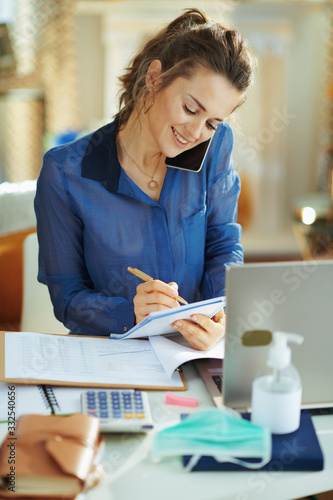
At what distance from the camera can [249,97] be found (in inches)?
150

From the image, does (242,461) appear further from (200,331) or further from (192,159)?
(192,159)

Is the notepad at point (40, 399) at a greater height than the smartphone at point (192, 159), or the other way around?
the smartphone at point (192, 159)

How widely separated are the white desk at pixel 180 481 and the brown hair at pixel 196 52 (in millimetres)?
745

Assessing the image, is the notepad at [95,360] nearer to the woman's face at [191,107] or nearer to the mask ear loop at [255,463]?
the mask ear loop at [255,463]

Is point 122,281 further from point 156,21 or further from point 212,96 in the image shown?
point 156,21

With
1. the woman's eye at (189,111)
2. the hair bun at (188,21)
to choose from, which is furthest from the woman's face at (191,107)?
the hair bun at (188,21)

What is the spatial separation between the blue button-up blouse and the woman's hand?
112 mm

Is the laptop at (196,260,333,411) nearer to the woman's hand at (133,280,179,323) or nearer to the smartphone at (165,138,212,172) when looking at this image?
the woman's hand at (133,280,179,323)

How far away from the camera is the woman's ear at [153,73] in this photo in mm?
1217

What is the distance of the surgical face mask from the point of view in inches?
28.5

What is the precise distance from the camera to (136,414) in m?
0.82

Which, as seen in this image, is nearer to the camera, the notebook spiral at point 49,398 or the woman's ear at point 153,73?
the notebook spiral at point 49,398

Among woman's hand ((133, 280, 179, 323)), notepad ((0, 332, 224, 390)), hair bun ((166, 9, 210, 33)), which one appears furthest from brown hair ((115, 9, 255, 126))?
notepad ((0, 332, 224, 390))

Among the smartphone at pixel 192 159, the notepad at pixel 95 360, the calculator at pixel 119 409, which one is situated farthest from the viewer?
the smartphone at pixel 192 159
